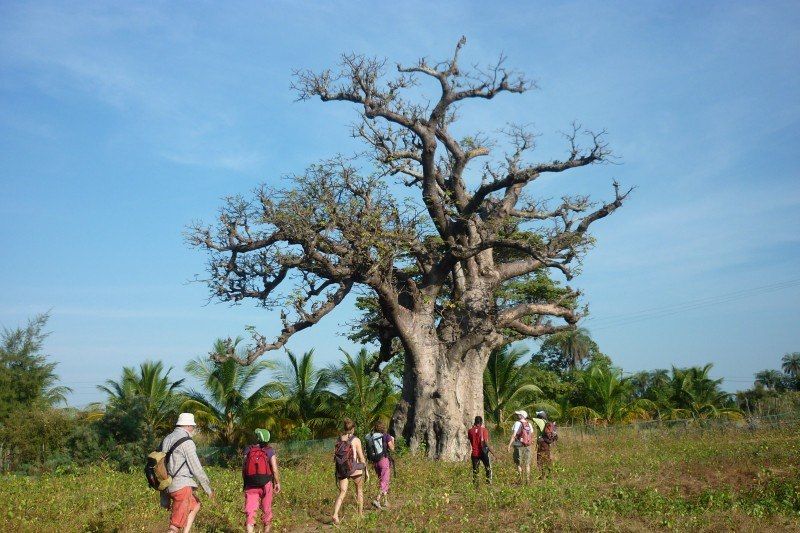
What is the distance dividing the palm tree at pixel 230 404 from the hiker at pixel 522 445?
13.6 metres

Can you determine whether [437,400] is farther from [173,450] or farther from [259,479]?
[173,450]

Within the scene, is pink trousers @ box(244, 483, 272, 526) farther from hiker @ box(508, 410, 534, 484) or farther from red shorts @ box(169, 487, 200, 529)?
hiker @ box(508, 410, 534, 484)

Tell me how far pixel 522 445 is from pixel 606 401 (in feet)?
73.0

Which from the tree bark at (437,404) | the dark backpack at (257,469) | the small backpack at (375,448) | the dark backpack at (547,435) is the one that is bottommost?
the dark backpack at (257,469)

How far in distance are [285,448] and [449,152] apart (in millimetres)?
10194

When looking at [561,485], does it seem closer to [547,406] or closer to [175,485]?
[175,485]

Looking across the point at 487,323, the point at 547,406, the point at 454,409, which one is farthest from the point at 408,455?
the point at 547,406

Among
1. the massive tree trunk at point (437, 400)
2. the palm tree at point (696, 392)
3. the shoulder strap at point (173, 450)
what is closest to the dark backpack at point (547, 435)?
the massive tree trunk at point (437, 400)

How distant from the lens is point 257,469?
10.2 meters

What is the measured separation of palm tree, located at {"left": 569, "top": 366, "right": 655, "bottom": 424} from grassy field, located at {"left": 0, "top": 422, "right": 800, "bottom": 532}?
17.4 m

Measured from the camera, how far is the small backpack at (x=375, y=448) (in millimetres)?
12859

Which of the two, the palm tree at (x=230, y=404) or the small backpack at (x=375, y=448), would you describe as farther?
the palm tree at (x=230, y=404)

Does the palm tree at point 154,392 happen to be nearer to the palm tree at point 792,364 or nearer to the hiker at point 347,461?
the hiker at point 347,461

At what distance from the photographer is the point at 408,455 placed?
19.0 meters
